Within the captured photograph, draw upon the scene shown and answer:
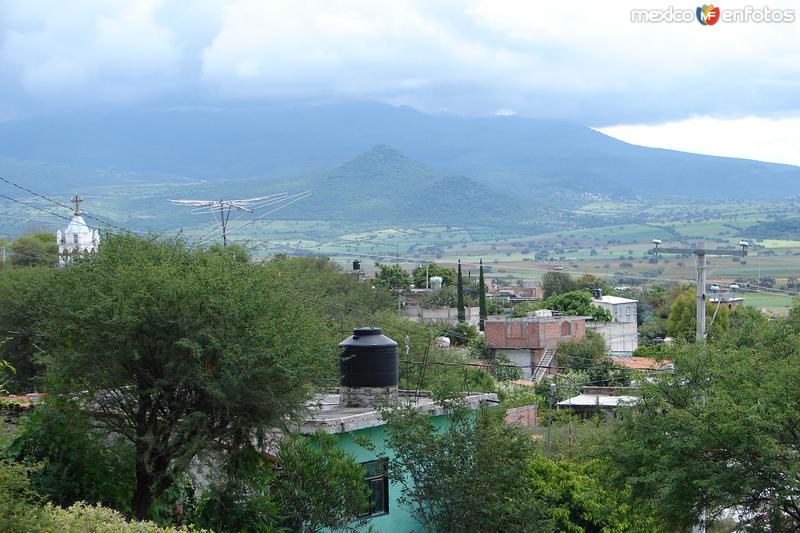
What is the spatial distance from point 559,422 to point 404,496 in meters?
18.1

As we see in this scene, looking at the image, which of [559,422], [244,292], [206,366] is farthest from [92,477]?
[559,422]

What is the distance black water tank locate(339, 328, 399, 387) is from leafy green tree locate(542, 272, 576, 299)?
9549 cm

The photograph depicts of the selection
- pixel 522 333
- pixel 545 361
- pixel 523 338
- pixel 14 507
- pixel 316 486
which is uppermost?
pixel 14 507

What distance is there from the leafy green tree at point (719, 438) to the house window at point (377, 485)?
4394 mm

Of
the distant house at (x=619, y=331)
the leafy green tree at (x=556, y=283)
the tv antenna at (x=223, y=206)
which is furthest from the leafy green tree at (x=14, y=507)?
the leafy green tree at (x=556, y=283)

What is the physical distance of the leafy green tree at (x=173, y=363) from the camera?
17922 millimetres

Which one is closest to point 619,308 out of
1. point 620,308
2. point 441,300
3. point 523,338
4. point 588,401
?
point 620,308

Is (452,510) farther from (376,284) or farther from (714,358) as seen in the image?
(376,284)

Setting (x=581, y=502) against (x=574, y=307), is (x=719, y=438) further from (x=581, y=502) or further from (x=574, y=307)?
(x=574, y=307)

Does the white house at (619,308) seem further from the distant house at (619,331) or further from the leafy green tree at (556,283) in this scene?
the leafy green tree at (556,283)

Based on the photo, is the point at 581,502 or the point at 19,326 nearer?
the point at 581,502

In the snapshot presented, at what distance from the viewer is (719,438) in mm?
18438

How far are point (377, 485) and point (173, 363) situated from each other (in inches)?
214

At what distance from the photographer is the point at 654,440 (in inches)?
771
